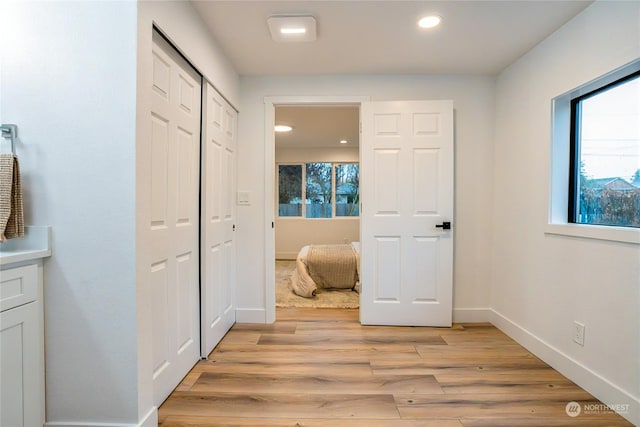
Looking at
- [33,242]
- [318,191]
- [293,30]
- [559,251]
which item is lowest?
[559,251]

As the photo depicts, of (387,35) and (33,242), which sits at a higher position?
(387,35)

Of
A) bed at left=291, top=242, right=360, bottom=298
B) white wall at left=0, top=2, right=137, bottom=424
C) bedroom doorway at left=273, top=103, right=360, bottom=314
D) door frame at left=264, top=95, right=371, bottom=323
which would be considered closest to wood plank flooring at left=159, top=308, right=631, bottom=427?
door frame at left=264, top=95, right=371, bottom=323

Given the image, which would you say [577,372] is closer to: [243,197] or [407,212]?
[407,212]

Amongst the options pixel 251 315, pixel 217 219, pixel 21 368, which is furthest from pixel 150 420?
pixel 251 315

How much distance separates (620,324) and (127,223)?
255cm

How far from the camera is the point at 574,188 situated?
2299 millimetres

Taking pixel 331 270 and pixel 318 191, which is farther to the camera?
pixel 318 191

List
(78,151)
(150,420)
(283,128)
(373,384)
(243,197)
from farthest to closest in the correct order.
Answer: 1. (283,128)
2. (243,197)
3. (373,384)
4. (150,420)
5. (78,151)

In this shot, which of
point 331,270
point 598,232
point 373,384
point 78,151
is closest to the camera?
point 78,151

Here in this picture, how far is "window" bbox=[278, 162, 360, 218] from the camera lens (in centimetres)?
723

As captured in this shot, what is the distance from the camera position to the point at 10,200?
1333 mm

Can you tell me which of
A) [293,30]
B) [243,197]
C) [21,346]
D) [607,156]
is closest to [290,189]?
[243,197]

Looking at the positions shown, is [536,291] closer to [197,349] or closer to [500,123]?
[500,123]

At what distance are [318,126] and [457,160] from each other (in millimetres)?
2665
